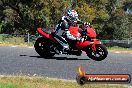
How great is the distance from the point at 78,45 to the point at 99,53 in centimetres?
87

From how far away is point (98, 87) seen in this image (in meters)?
9.33

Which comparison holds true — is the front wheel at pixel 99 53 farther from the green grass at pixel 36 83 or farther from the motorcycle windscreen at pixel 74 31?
the green grass at pixel 36 83

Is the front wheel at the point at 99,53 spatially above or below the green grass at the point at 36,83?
above

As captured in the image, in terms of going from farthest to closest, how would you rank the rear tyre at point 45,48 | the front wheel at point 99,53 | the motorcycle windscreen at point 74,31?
the rear tyre at point 45,48
the motorcycle windscreen at point 74,31
the front wheel at point 99,53

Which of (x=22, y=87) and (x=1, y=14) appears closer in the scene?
(x=22, y=87)

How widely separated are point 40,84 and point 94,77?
2.59 m

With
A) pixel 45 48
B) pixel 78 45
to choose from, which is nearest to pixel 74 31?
pixel 78 45

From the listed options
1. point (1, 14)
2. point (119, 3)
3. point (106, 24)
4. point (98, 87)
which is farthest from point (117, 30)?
point (98, 87)

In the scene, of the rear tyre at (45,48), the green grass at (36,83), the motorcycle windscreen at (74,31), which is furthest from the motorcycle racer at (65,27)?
the green grass at (36,83)

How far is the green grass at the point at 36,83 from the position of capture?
9.14m

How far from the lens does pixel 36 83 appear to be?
31.4ft

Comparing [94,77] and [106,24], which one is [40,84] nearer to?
[94,77]

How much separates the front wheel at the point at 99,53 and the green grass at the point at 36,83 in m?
4.62

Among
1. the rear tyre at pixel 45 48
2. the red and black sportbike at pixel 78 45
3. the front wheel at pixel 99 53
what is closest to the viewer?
the front wheel at pixel 99 53
